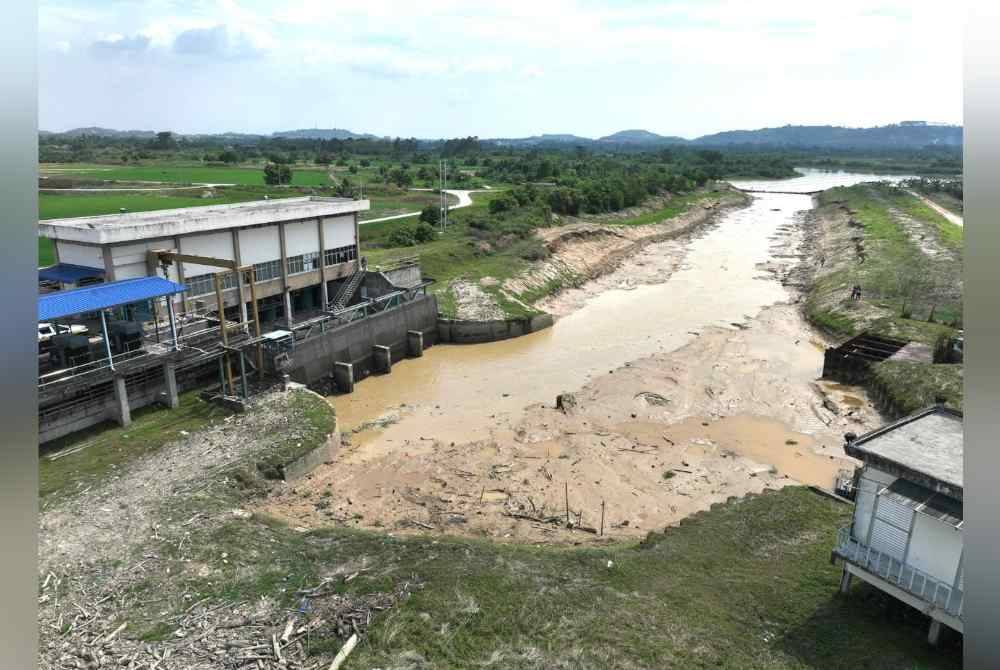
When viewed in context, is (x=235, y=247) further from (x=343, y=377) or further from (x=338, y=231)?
(x=343, y=377)

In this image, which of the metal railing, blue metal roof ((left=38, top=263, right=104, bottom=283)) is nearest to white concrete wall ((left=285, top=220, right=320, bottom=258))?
blue metal roof ((left=38, top=263, right=104, bottom=283))

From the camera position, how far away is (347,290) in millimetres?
39219

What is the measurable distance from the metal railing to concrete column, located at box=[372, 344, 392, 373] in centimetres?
2588

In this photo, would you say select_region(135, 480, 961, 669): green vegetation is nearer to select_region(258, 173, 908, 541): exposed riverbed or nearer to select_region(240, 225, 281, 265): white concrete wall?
select_region(258, 173, 908, 541): exposed riverbed

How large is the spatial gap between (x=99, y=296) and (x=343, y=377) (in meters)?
12.5

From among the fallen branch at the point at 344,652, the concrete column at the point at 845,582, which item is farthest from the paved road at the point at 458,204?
the concrete column at the point at 845,582

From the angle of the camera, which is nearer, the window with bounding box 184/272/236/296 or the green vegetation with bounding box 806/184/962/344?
the window with bounding box 184/272/236/296

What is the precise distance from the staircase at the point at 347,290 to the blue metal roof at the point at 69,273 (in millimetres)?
12950

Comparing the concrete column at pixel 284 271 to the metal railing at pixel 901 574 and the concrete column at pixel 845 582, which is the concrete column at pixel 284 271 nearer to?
the concrete column at pixel 845 582

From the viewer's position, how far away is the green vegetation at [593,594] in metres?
12.6

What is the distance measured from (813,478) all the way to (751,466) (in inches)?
85.9

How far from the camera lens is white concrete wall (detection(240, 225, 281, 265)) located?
33.1m

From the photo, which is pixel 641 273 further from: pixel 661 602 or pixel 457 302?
pixel 661 602

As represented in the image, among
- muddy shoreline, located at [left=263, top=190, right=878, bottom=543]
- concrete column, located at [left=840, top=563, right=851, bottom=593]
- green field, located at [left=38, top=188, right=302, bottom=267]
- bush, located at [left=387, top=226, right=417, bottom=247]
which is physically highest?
green field, located at [left=38, top=188, right=302, bottom=267]
